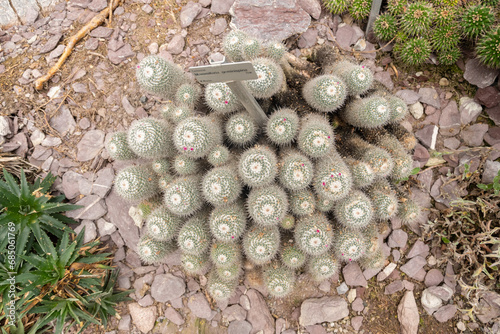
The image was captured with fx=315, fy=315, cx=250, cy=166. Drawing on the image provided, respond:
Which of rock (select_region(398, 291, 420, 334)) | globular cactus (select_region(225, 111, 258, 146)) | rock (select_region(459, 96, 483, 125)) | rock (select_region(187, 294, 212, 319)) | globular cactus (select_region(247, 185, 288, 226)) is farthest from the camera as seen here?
rock (select_region(459, 96, 483, 125))

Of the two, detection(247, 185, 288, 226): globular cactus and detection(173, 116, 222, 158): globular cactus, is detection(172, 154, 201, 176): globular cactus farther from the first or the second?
detection(247, 185, 288, 226): globular cactus

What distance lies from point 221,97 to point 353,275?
225 centimetres

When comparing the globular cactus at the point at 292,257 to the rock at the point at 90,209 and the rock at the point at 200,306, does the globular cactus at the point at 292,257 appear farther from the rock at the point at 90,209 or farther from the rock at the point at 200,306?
the rock at the point at 90,209

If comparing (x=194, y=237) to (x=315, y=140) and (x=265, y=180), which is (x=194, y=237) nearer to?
(x=265, y=180)

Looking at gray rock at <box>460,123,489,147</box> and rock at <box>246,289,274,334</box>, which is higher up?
gray rock at <box>460,123,489,147</box>

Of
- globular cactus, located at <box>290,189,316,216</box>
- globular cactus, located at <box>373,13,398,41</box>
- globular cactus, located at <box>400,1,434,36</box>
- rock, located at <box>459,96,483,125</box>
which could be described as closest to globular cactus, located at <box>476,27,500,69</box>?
rock, located at <box>459,96,483,125</box>

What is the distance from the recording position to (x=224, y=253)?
8.88ft

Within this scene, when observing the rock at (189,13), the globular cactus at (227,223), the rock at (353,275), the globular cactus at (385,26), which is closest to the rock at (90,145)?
the rock at (189,13)

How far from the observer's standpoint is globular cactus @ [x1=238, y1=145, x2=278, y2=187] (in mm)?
2506

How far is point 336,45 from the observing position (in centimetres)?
385

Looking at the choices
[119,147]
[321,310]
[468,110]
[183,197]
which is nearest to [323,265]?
[321,310]

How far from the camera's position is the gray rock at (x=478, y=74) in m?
3.43

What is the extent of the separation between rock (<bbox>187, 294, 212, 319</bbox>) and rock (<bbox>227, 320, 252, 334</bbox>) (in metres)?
0.25

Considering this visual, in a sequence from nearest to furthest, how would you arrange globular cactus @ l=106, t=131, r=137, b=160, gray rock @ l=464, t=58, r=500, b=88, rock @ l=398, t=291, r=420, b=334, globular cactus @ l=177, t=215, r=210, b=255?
globular cactus @ l=177, t=215, r=210, b=255, globular cactus @ l=106, t=131, r=137, b=160, rock @ l=398, t=291, r=420, b=334, gray rock @ l=464, t=58, r=500, b=88
